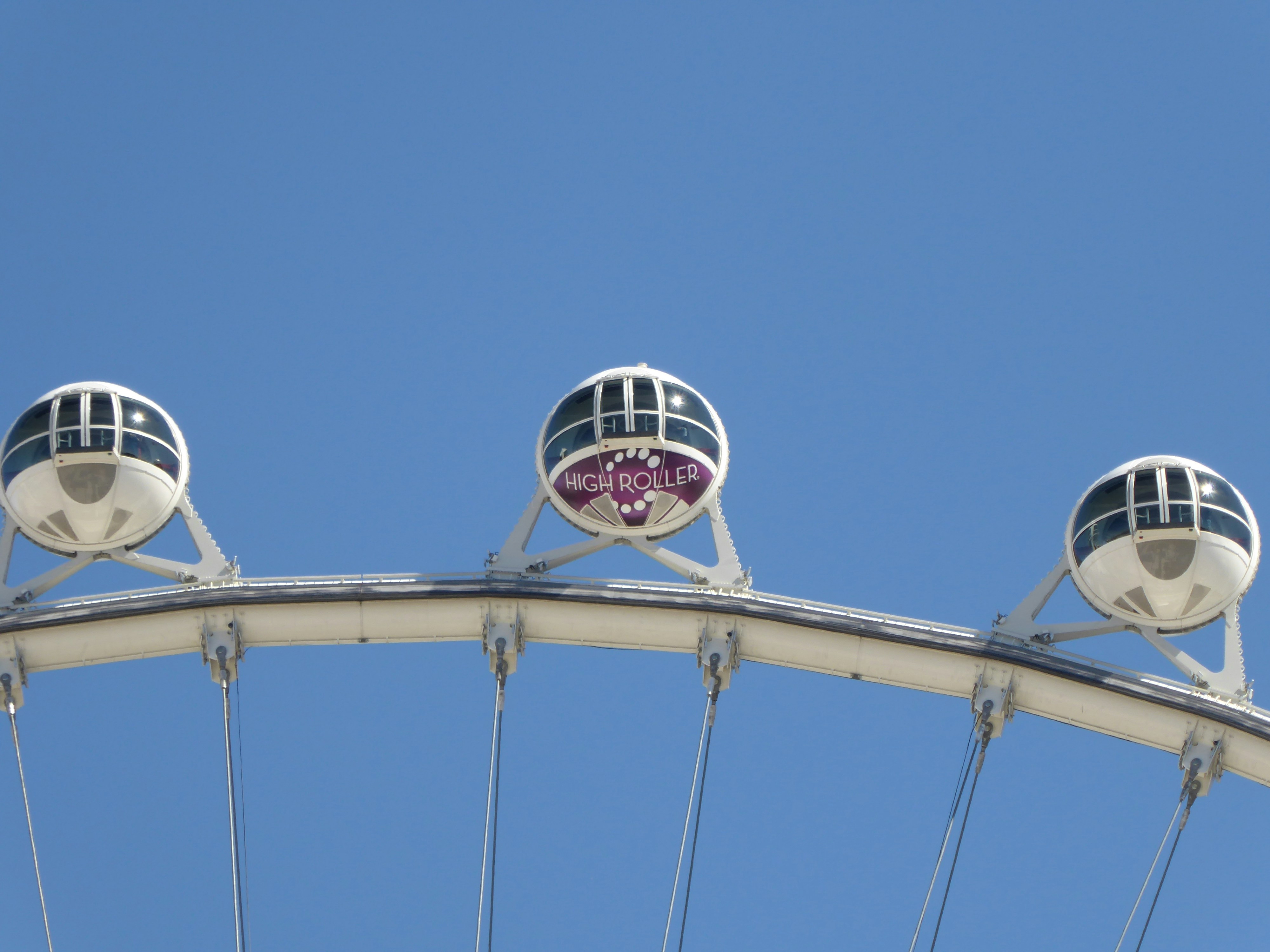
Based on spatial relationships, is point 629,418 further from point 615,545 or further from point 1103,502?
point 1103,502

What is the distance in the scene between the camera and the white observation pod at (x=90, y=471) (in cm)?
4441

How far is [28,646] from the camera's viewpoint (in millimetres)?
44000

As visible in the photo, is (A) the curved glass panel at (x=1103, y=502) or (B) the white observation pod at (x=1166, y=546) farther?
(A) the curved glass panel at (x=1103, y=502)

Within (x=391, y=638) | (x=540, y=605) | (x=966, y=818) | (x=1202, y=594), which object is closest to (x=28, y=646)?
(x=391, y=638)

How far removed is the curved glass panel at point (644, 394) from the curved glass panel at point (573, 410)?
0.81 meters

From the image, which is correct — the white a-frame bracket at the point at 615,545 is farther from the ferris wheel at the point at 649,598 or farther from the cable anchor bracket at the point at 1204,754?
the cable anchor bracket at the point at 1204,754

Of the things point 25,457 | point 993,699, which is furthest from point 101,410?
point 993,699

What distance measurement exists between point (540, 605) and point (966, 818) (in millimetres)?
9567

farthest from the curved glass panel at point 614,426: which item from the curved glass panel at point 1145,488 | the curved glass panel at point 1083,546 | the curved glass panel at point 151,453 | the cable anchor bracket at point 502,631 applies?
the curved glass panel at point 1145,488

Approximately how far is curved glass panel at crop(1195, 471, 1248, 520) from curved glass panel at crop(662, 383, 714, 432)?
965cm

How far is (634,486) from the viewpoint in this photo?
4394cm

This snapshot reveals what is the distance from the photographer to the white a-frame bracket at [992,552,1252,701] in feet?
141

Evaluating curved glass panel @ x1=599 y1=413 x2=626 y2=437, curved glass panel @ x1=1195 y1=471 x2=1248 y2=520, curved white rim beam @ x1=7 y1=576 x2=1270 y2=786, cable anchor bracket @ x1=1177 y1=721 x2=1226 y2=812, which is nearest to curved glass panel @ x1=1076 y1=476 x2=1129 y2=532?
curved glass panel @ x1=1195 y1=471 x2=1248 y2=520

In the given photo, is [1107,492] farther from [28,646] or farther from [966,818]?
[28,646]
